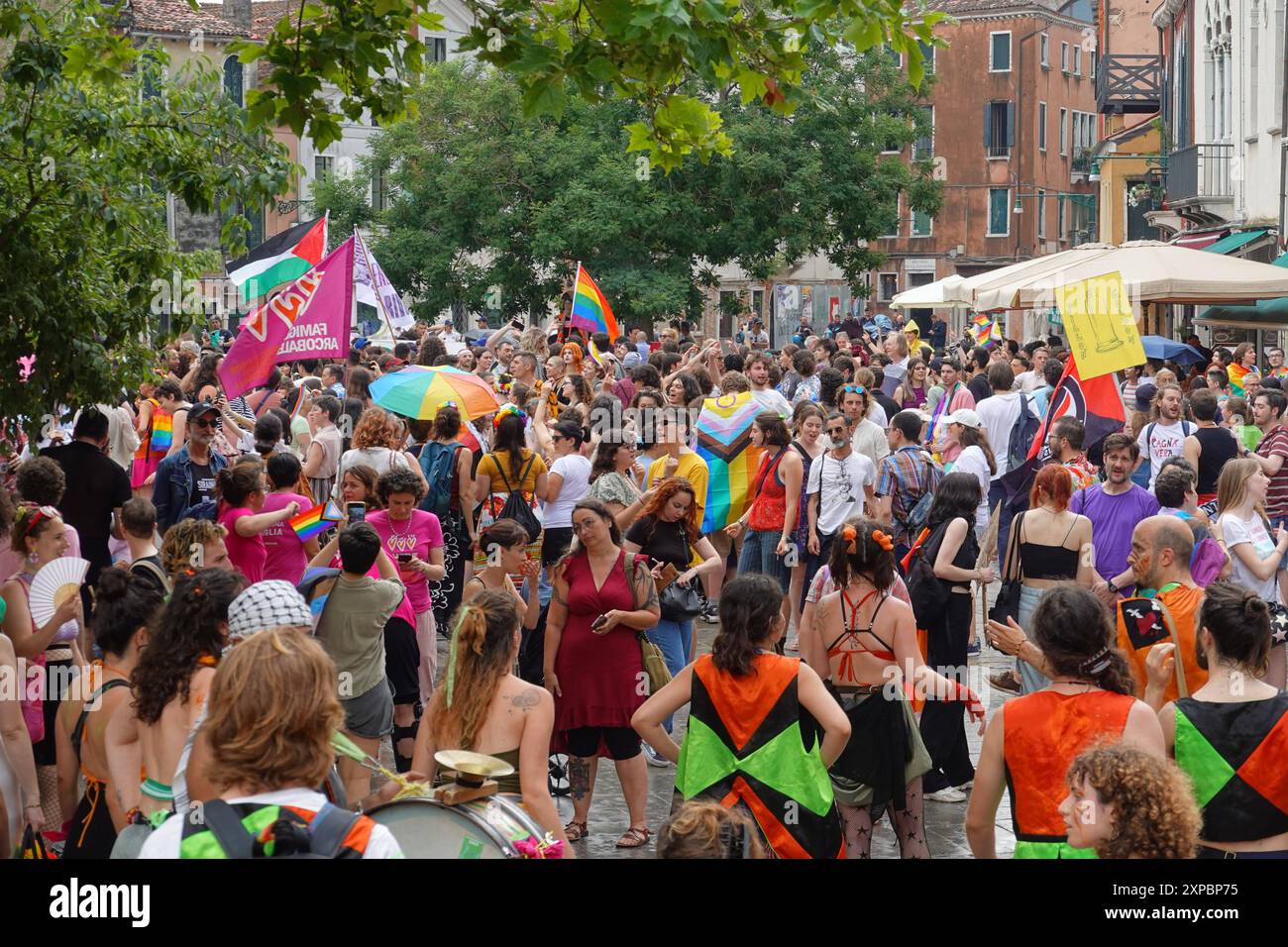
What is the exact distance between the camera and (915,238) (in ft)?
214

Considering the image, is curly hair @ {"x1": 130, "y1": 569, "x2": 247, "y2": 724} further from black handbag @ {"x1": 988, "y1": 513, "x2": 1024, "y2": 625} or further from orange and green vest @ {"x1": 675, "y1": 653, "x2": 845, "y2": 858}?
black handbag @ {"x1": 988, "y1": 513, "x2": 1024, "y2": 625}

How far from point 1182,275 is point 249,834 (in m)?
15.2

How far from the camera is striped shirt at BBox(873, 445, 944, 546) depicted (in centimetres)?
1085

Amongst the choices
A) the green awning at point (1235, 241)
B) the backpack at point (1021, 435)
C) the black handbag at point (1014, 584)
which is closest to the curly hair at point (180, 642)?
the black handbag at point (1014, 584)

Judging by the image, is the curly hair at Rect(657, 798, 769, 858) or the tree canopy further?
the tree canopy

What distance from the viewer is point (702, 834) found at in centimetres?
366

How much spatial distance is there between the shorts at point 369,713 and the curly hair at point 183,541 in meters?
0.91

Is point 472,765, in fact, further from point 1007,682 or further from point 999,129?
point 999,129

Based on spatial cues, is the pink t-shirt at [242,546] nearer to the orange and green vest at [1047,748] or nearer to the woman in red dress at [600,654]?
the woman in red dress at [600,654]

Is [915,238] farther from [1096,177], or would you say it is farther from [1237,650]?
[1237,650]

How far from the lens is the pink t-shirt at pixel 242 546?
27.5 feet

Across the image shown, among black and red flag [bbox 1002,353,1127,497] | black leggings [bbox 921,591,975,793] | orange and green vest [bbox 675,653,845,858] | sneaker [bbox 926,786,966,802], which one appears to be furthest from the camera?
black and red flag [bbox 1002,353,1127,497]

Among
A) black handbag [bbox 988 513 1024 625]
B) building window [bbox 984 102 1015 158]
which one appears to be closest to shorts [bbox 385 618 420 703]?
black handbag [bbox 988 513 1024 625]

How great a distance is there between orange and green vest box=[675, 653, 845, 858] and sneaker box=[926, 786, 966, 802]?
9.59ft
